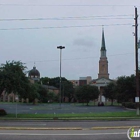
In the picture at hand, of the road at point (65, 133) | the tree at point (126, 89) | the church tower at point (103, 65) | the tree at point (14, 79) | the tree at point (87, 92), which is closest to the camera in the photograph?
the road at point (65, 133)

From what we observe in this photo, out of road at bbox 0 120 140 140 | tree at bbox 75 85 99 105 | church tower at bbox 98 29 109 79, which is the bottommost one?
road at bbox 0 120 140 140

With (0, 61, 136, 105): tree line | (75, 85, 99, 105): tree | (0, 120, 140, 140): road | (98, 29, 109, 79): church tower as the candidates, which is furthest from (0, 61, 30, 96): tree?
(98, 29, 109, 79): church tower

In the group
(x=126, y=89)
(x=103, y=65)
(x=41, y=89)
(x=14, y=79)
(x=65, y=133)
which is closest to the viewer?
(x=65, y=133)

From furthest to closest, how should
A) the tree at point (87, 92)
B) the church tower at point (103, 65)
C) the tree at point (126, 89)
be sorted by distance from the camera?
the church tower at point (103, 65)
the tree at point (87, 92)
the tree at point (126, 89)

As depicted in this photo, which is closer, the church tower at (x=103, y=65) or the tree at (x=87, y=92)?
the tree at (x=87, y=92)

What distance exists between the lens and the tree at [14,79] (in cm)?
3206

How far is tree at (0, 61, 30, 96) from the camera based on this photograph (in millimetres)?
32062

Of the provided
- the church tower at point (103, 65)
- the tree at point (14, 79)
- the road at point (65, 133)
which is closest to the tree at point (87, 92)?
the tree at point (14, 79)

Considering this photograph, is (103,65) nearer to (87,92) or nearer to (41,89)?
(41,89)

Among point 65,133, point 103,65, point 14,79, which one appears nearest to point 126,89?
point 14,79

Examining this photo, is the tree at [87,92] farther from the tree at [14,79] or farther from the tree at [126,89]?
the tree at [14,79]

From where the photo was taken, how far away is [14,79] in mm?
32094

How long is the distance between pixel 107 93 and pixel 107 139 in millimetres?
83037

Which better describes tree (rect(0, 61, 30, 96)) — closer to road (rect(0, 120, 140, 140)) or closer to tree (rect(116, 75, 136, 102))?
road (rect(0, 120, 140, 140))
